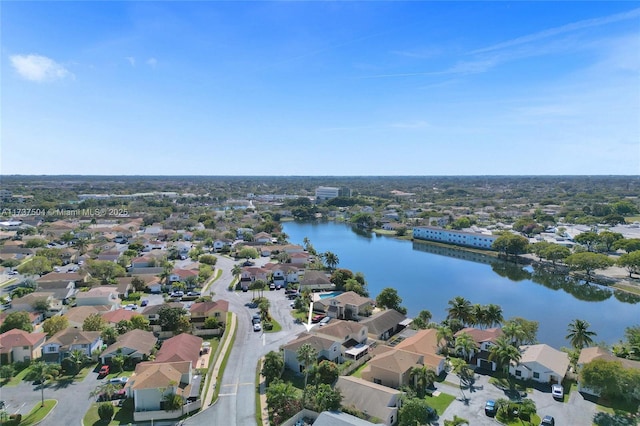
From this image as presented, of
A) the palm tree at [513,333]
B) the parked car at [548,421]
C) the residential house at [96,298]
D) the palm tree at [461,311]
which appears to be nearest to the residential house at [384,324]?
the palm tree at [461,311]

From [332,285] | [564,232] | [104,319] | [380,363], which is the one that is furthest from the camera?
[564,232]

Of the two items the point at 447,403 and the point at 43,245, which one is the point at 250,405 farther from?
the point at 43,245

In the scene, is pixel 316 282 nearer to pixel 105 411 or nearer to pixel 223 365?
pixel 223 365

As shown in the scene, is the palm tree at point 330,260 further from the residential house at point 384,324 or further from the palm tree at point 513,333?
the palm tree at point 513,333

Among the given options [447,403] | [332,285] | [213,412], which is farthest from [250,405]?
[332,285]

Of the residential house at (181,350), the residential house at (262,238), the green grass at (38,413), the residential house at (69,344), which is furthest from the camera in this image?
the residential house at (262,238)

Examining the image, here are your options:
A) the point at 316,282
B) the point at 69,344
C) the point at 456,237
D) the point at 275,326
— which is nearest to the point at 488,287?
the point at 316,282
